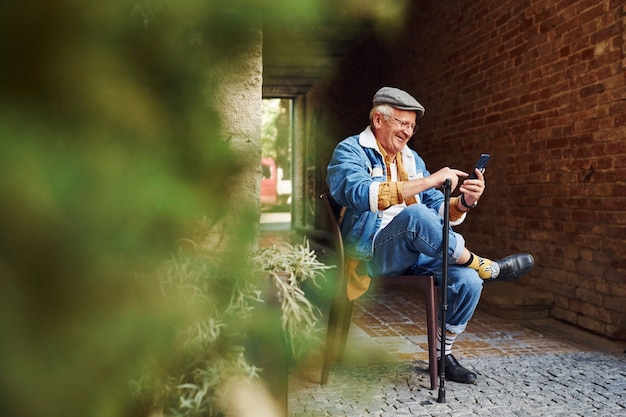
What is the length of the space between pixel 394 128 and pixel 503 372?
149cm

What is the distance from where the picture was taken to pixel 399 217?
2.97 m

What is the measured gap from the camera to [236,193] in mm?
628

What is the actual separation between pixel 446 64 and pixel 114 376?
6715 millimetres

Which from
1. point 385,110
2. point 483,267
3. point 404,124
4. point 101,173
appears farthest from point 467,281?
point 101,173

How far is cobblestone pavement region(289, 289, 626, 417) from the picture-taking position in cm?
279

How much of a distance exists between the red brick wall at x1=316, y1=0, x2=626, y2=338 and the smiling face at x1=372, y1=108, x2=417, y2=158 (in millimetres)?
365

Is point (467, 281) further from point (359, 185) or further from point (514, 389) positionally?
point (359, 185)

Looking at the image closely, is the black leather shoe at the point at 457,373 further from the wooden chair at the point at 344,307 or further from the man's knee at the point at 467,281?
the man's knee at the point at 467,281

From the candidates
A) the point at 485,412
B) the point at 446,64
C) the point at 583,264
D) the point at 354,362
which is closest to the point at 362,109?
the point at 446,64

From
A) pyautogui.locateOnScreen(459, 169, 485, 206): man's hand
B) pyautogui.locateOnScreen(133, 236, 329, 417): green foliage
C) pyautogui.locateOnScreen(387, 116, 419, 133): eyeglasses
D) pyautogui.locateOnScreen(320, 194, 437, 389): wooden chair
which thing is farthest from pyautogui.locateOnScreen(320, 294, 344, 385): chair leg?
pyautogui.locateOnScreen(133, 236, 329, 417): green foliage

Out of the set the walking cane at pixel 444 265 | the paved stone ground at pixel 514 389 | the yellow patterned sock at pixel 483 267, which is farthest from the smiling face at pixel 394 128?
the paved stone ground at pixel 514 389

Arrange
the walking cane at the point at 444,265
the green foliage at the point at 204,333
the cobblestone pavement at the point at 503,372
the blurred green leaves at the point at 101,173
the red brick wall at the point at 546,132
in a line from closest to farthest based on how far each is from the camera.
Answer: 1. the blurred green leaves at the point at 101,173
2. the green foliage at the point at 204,333
3. the walking cane at the point at 444,265
4. the cobblestone pavement at the point at 503,372
5. the red brick wall at the point at 546,132

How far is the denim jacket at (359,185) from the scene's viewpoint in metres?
2.89

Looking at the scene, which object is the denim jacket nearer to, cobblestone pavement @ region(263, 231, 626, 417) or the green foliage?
cobblestone pavement @ region(263, 231, 626, 417)
